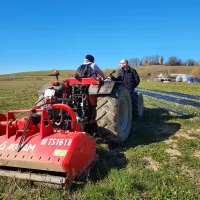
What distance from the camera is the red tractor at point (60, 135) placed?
358cm

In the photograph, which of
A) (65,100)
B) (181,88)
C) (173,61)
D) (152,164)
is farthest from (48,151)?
(173,61)

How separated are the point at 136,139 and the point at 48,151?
8.88 feet

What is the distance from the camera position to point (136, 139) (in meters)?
5.96

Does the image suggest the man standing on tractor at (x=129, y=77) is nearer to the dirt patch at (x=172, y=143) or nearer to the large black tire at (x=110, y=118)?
the dirt patch at (x=172, y=143)

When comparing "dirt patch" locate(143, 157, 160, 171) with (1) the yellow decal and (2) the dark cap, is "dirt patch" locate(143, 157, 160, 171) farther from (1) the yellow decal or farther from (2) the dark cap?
(2) the dark cap

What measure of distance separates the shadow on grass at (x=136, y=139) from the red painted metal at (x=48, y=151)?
0.20 meters

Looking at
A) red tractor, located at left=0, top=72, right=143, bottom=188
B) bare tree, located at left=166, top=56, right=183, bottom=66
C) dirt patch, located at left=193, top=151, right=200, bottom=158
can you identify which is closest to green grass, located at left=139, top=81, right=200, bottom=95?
dirt patch, located at left=193, top=151, right=200, bottom=158

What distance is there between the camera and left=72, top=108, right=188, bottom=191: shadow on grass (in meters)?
4.13

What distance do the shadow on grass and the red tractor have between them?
0.55ft

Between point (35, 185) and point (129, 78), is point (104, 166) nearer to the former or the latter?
point (35, 185)

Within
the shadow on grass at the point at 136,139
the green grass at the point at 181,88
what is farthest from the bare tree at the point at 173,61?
the shadow on grass at the point at 136,139

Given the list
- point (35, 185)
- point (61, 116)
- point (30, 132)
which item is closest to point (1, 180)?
point (35, 185)

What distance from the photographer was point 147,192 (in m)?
3.49

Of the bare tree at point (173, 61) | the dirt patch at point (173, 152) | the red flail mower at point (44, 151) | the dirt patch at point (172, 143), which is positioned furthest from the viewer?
the bare tree at point (173, 61)
